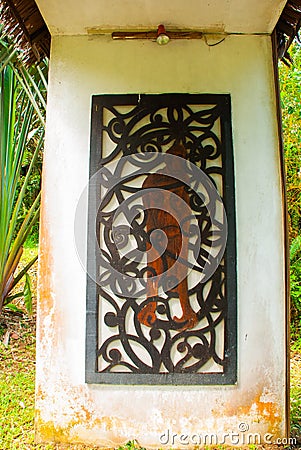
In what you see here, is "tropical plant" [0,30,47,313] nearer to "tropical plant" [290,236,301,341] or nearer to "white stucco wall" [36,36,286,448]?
"white stucco wall" [36,36,286,448]

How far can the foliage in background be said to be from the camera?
3.34 metres

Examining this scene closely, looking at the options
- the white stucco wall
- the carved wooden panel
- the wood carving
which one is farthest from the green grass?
the wood carving

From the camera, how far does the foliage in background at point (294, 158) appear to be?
3.34 meters

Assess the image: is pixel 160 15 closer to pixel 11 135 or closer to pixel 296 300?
pixel 11 135

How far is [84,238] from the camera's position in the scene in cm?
191

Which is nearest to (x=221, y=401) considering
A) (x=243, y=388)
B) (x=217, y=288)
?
(x=243, y=388)

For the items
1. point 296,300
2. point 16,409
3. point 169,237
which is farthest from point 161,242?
point 296,300

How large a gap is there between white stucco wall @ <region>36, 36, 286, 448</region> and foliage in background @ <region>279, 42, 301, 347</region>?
156cm

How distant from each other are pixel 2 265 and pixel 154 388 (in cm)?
139

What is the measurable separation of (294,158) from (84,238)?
2243 mm

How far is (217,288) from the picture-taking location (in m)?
1.86

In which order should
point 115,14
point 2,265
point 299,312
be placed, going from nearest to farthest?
point 115,14
point 2,265
point 299,312

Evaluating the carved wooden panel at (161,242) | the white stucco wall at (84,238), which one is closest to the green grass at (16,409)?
the white stucco wall at (84,238)

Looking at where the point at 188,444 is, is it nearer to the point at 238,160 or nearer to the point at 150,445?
the point at 150,445
